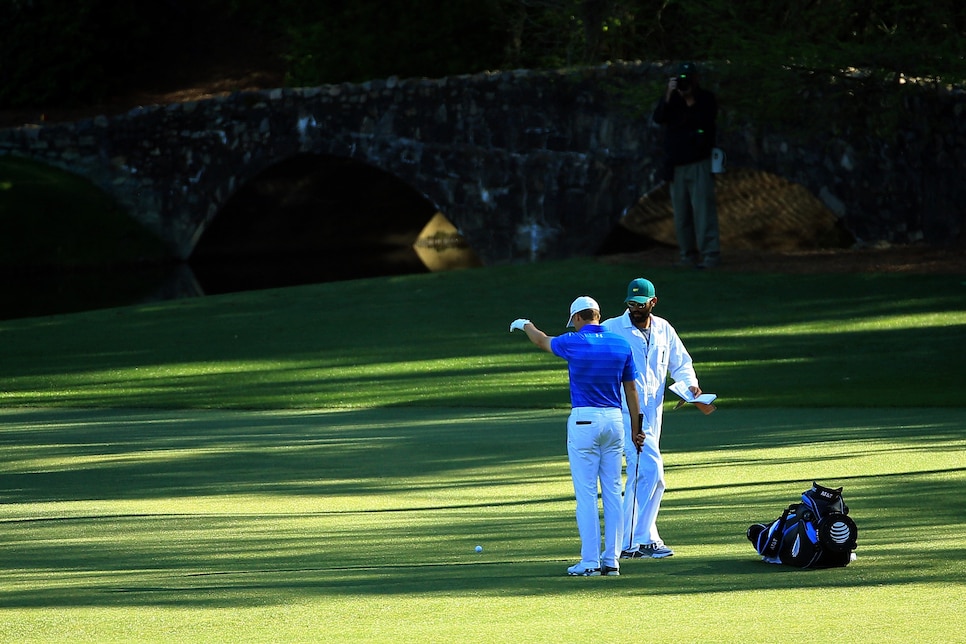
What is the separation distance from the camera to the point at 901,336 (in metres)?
18.7

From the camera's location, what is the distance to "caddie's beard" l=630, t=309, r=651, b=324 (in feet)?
27.4

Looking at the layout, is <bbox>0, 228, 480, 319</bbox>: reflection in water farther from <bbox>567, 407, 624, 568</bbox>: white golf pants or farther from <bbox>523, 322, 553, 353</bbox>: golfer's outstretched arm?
<bbox>567, 407, 624, 568</bbox>: white golf pants

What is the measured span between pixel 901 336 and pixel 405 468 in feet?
30.1

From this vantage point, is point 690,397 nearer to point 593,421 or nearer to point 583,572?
point 593,421

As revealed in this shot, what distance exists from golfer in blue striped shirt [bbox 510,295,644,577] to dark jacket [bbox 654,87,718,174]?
1364cm

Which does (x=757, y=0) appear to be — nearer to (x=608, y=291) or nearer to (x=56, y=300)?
(x=608, y=291)

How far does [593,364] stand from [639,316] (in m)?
0.89

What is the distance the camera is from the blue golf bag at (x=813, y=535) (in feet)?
24.2

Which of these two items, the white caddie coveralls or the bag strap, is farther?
the white caddie coveralls

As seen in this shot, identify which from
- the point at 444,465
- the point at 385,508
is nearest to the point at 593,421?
the point at 385,508

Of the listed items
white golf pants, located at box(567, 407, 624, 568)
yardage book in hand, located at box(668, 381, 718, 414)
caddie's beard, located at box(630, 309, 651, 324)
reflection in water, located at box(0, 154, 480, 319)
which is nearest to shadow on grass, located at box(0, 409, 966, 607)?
white golf pants, located at box(567, 407, 624, 568)

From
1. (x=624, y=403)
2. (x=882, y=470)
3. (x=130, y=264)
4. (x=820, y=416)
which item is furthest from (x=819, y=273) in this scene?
(x=130, y=264)

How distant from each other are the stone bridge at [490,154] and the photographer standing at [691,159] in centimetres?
412

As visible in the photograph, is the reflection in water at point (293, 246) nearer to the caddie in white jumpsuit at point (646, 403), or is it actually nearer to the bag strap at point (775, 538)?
the caddie in white jumpsuit at point (646, 403)
